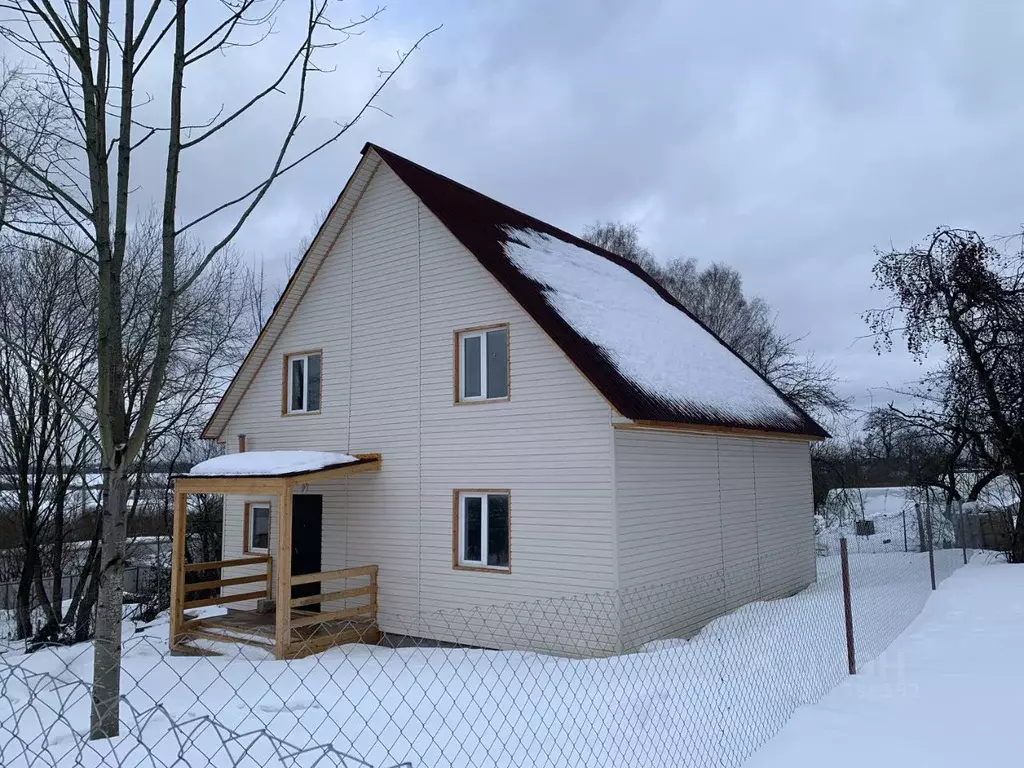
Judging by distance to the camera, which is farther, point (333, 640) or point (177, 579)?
point (177, 579)

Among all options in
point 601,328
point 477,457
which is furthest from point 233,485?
point 601,328

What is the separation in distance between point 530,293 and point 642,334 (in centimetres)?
286

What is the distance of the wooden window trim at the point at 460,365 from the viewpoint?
1080 cm

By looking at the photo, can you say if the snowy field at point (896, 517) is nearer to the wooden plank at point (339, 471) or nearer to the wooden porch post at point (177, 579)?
the wooden plank at point (339, 471)

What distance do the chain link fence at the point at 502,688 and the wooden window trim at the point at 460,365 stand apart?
3.04 metres

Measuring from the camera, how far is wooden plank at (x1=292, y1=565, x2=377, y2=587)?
10.4 m

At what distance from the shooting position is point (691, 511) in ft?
37.8

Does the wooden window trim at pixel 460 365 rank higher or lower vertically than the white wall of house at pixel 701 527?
higher

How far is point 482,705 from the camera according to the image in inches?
268

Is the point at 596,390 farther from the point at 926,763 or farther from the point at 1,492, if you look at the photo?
the point at 1,492

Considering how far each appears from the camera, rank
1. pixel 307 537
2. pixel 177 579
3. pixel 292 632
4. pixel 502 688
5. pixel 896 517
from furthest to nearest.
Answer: pixel 896 517 < pixel 307 537 < pixel 177 579 < pixel 292 632 < pixel 502 688

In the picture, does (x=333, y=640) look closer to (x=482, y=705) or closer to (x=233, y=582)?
(x=233, y=582)

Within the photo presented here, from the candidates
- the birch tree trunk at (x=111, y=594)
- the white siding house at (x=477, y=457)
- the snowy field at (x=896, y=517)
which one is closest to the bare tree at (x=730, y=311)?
the snowy field at (x=896, y=517)

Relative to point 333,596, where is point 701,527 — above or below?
above
